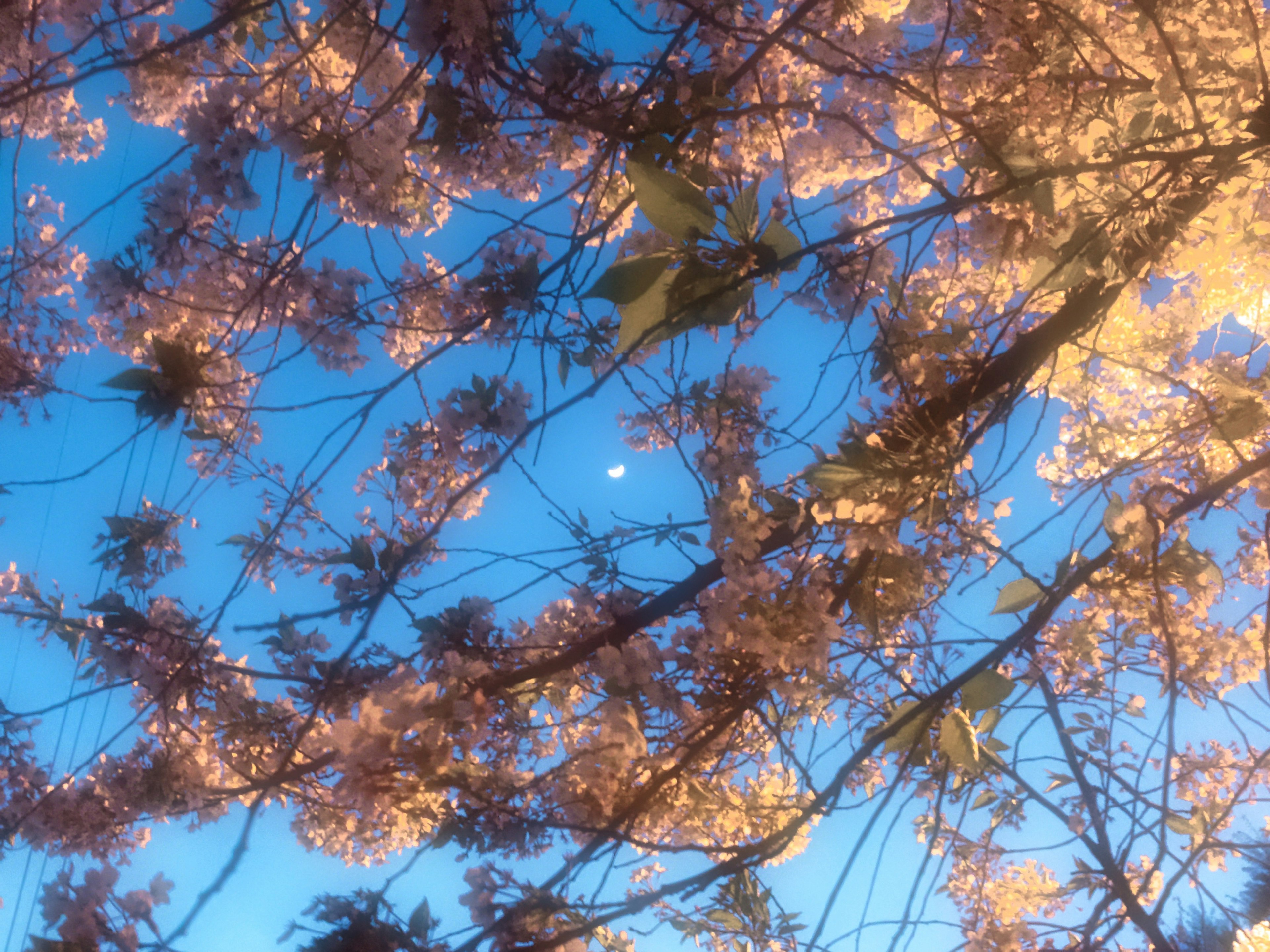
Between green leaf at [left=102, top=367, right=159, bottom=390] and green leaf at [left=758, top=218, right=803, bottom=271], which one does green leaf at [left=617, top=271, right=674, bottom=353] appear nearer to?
green leaf at [left=758, top=218, right=803, bottom=271]

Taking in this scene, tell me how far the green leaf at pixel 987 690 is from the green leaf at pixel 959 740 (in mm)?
39

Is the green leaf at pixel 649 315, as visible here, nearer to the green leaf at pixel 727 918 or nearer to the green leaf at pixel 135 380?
the green leaf at pixel 135 380

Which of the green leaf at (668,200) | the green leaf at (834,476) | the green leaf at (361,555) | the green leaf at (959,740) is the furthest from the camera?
the green leaf at (361,555)

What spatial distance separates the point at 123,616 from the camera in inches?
79.3

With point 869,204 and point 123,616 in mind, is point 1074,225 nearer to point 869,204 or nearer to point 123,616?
point 869,204

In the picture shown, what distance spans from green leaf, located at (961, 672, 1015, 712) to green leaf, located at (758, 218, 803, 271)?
93cm

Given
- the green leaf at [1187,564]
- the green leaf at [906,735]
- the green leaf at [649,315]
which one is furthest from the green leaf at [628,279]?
the green leaf at [1187,564]

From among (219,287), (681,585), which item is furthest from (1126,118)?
(219,287)

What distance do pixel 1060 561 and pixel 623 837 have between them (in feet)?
3.97

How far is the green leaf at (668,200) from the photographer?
2.89 ft

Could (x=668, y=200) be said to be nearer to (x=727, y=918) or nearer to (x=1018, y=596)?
(x=1018, y=596)

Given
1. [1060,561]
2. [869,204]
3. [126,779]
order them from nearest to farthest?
[1060,561] < [126,779] < [869,204]

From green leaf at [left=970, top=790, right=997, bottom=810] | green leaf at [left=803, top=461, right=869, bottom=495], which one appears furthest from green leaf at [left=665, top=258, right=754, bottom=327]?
green leaf at [left=970, top=790, right=997, bottom=810]

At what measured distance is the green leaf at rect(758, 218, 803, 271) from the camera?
96 centimetres
